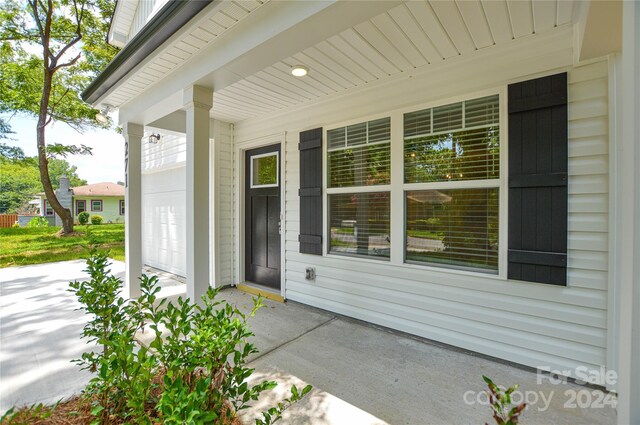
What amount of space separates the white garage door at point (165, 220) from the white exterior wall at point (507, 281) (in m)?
3.27

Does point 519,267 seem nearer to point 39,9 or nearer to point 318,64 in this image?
point 318,64

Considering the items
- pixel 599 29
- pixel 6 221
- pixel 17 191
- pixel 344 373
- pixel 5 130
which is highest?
pixel 5 130

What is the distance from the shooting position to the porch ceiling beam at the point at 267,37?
170 cm

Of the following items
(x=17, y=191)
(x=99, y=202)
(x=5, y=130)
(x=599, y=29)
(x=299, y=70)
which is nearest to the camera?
(x=599, y=29)

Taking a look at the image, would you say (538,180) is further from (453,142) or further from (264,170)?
(264,170)

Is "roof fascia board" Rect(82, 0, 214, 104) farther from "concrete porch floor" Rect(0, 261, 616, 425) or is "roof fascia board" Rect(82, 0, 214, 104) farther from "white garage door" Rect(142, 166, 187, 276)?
"concrete porch floor" Rect(0, 261, 616, 425)

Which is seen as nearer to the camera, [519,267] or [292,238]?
[519,267]

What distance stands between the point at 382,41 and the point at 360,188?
4.98ft

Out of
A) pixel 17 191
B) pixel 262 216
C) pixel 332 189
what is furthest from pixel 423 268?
pixel 17 191

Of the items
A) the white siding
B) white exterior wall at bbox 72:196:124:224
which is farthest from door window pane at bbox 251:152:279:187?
white exterior wall at bbox 72:196:124:224

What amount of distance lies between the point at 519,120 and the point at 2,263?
9.77 m

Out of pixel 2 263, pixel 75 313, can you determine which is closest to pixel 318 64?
pixel 75 313

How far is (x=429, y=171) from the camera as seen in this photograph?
2.88 meters

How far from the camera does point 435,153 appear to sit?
285cm
